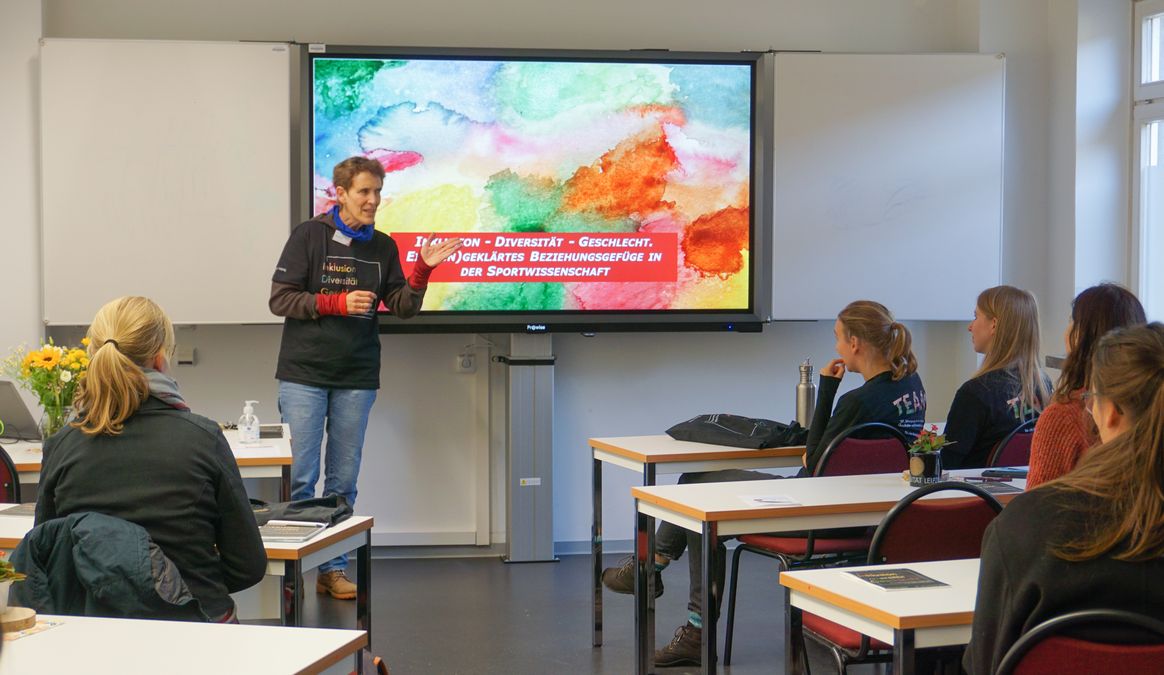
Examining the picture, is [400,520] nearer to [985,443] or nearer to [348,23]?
[348,23]

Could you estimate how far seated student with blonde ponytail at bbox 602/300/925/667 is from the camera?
3.97m

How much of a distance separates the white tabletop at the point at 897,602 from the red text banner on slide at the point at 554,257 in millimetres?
3512

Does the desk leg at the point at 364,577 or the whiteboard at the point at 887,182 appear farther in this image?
the whiteboard at the point at 887,182

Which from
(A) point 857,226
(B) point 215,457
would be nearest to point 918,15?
(A) point 857,226

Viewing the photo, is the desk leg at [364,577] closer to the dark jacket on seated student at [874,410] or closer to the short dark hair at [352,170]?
the dark jacket on seated student at [874,410]

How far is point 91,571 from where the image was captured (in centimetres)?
230

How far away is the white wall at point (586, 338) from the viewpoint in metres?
5.92

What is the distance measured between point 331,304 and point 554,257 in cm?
139

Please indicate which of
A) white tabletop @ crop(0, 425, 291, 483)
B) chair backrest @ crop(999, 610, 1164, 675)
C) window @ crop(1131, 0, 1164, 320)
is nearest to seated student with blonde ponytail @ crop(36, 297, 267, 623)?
→ white tabletop @ crop(0, 425, 291, 483)

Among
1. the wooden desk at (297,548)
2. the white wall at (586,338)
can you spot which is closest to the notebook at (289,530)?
the wooden desk at (297,548)

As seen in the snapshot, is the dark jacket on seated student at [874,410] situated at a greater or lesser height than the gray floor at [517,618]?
greater

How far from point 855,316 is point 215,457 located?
234cm

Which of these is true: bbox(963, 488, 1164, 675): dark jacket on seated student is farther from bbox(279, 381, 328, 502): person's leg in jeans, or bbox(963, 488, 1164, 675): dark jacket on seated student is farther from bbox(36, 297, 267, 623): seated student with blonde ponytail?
bbox(279, 381, 328, 502): person's leg in jeans

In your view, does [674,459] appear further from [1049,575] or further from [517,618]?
[1049,575]
